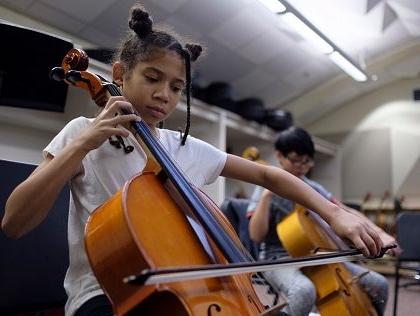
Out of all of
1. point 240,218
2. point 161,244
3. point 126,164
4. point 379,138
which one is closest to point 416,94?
point 379,138

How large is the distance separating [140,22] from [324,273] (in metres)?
1.08

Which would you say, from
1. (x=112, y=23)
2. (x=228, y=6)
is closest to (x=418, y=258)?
(x=228, y=6)

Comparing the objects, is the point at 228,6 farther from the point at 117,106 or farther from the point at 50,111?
the point at 117,106

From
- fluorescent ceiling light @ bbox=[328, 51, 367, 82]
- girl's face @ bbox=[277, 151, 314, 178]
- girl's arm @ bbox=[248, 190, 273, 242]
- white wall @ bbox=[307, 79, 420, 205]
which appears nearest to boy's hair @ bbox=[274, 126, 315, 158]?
girl's face @ bbox=[277, 151, 314, 178]

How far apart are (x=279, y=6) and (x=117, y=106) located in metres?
2.31

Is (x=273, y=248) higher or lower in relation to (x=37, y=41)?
lower

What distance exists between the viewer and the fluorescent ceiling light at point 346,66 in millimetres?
3592

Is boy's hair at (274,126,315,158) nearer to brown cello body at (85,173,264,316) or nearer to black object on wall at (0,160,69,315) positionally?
black object on wall at (0,160,69,315)

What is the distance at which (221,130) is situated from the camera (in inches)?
127

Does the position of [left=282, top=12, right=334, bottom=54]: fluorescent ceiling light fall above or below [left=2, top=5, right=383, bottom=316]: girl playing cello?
above

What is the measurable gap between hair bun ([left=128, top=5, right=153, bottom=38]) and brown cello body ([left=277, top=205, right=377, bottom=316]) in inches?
37.2

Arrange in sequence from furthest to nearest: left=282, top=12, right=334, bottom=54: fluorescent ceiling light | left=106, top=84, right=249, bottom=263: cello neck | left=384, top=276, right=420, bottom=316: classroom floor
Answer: left=282, top=12, right=334, bottom=54: fluorescent ceiling light
left=384, top=276, right=420, bottom=316: classroom floor
left=106, top=84, right=249, bottom=263: cello neck

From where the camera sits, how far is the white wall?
4.64 metres

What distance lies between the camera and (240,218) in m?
2.11
